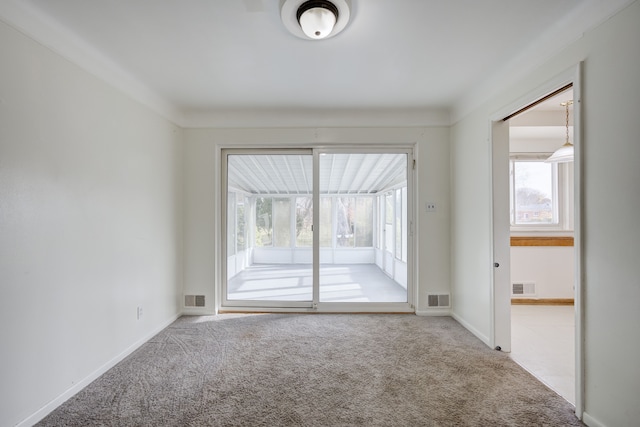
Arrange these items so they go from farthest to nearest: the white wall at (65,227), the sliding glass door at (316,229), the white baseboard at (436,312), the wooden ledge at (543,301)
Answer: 1. the wooden ledge at (543,301)
2. the sliding glass door at (316,229)
3. the white baseboard at (436,312)
4. the white wall at (65,227)

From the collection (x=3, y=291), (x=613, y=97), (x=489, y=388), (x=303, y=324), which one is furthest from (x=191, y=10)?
(x=489, y=388)

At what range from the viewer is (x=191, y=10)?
1.74 meters

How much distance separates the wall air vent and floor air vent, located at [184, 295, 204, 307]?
4.34 meters

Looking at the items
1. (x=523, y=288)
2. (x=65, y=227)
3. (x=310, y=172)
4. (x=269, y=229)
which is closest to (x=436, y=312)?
(x=523, y=288)

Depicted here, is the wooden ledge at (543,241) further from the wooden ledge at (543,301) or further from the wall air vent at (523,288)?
the wooden ledge at (543,301)

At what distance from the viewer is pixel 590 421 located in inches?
66.7

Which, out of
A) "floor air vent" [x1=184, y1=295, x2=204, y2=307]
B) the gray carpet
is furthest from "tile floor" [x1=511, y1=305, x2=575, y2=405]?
"floor air vent" [x1=184, y1=295, x2=204, y2=307]

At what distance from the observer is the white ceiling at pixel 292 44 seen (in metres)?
1.72

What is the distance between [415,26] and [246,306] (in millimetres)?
3460

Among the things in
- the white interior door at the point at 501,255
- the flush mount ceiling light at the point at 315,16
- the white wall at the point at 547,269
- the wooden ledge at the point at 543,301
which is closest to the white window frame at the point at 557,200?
the white wall at the point at 547,269

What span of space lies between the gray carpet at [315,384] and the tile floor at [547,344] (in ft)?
0.50

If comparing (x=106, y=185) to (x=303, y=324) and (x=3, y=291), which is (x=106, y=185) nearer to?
(x=3, y=291)

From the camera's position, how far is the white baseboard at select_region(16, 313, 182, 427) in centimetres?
172

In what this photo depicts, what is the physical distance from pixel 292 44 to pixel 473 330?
3190mm
